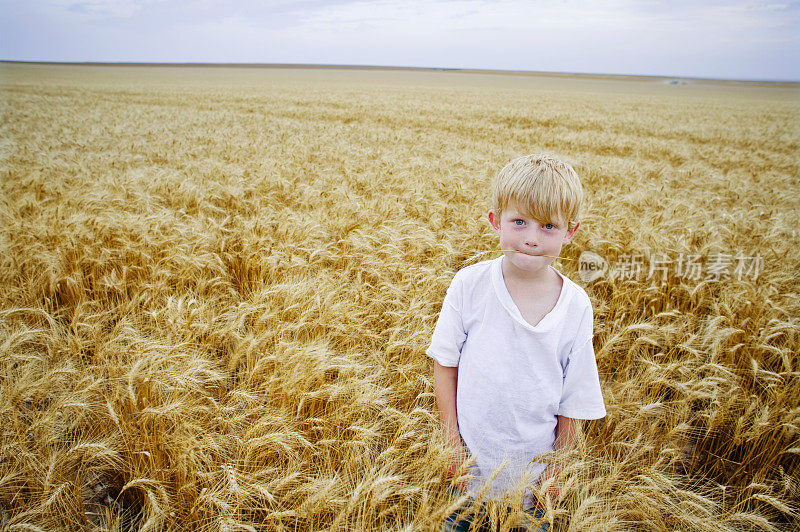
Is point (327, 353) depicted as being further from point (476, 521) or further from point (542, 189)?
point (542, 189)

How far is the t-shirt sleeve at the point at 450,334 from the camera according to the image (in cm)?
143

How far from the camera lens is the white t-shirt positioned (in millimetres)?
1327

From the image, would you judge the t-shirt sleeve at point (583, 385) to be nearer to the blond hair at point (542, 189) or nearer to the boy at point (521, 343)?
the boy at point (521, 343)

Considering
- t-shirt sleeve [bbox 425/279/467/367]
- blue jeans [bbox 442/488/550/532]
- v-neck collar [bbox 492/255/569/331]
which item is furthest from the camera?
t-shirt sleeve [bbox 425/279/467/367]

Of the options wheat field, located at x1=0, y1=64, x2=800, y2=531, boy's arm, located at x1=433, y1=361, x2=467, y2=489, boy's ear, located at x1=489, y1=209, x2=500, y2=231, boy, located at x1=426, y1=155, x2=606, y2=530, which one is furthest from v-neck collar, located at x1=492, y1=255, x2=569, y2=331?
wheat field, located at x1=0, y1=64, x2=800, y2=531

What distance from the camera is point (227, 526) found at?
3.93 feet

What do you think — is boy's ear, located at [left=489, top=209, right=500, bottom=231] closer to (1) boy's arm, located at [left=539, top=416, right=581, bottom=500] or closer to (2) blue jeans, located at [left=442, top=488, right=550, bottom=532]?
(1) boy's arm, located at [left=539, top=416, right=581, bottom=500]

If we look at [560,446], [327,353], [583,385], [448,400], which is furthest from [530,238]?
[327,353]

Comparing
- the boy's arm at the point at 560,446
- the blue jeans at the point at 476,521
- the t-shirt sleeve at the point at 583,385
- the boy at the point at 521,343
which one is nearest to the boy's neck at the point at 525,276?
the boy at the point at 521,343

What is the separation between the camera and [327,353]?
200 centimetres

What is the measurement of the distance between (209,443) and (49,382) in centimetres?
75

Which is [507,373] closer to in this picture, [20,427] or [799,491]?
[799,491]

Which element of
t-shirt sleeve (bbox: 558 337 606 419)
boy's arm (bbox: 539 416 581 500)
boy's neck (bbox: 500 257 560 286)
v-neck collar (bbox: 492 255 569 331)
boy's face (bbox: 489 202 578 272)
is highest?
boy's face (bbox: 489 202 578 272)

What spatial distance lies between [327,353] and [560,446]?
1099 millimetres
